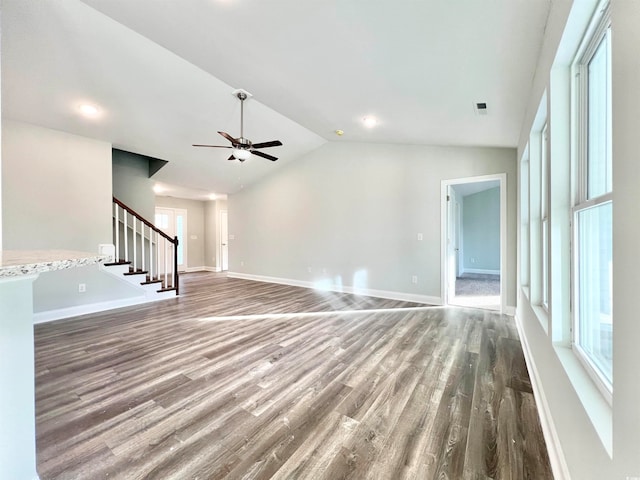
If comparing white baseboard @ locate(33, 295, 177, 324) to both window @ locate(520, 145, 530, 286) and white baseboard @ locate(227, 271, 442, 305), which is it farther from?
window @ locate(520, 145, 530, 286)

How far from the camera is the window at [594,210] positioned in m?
1.11

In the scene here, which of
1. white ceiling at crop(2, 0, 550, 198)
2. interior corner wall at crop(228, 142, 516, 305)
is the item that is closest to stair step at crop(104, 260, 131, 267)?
white ceiling at crop(2, 0, 550, 198)

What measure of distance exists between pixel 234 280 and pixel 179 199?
349 centimetres

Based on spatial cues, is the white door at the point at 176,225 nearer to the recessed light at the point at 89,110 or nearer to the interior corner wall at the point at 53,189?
the interior corner wall at the point at 53,189

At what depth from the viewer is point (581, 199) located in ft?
4.60

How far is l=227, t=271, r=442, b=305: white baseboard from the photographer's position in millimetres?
4689

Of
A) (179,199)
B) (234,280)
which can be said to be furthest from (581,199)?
(179,199)

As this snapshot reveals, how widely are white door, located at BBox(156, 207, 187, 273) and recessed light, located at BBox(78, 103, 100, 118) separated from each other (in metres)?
4.73

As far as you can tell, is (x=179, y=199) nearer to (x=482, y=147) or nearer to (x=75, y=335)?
(x=75, y=335)

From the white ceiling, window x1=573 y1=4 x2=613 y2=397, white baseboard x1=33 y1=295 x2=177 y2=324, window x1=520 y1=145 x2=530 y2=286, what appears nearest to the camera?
window x1=573 y1=4 x2=613 y2=397

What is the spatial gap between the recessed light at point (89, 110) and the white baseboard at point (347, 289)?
4396 millimetres

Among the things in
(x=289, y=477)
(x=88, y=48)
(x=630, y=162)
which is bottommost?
(x=289, y=477)

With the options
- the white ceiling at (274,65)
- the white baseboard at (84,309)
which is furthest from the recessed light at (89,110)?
the white baseboard at (84,309)

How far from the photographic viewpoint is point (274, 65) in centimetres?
276
